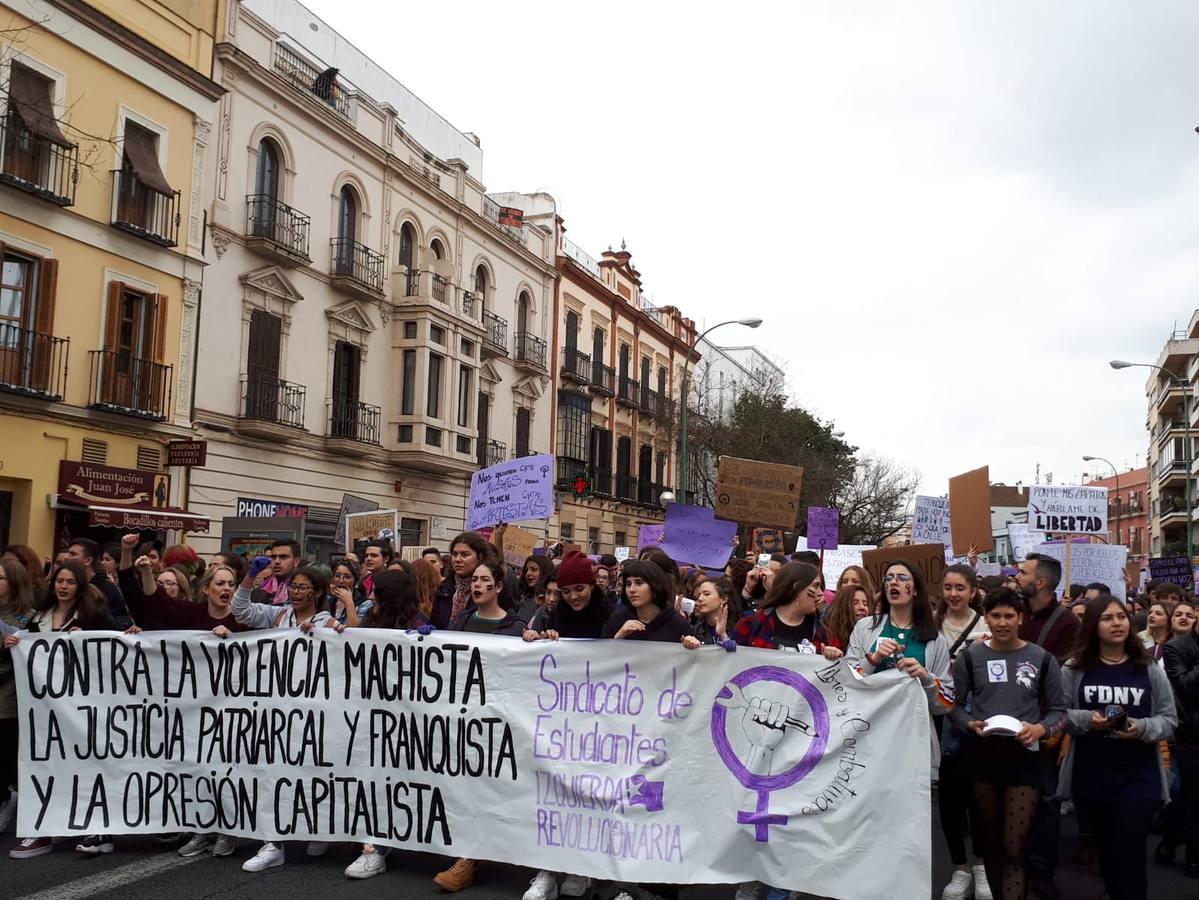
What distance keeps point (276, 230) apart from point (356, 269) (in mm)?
2850

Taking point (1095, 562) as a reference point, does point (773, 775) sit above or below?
below

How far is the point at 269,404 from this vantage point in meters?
23.3

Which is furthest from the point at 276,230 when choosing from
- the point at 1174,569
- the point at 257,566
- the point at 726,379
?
the point at 726,379

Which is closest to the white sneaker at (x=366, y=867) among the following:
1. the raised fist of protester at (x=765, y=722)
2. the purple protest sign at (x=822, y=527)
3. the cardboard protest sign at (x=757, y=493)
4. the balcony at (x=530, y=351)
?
the raised fist of protester at (x=765, y=722)

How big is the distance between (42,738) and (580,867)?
3328 millimetres

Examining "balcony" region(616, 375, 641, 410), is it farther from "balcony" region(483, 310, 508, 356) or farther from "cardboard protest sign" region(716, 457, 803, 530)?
"cardboard protest sign" region(716, 457, 803, 530)

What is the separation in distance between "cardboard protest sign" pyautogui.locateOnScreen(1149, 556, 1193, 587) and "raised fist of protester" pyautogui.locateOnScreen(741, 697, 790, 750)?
12.3m

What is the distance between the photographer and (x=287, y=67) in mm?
24250

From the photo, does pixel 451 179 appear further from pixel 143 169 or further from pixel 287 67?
pixel 143 169

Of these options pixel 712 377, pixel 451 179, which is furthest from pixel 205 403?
pixel 712 377

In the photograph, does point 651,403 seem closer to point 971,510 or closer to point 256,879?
point 971,510

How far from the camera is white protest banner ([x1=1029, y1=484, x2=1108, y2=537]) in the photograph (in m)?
16.1

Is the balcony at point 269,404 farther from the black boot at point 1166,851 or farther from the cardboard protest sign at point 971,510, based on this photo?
the black boot at point 1166,851

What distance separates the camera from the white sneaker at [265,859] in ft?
20.0
